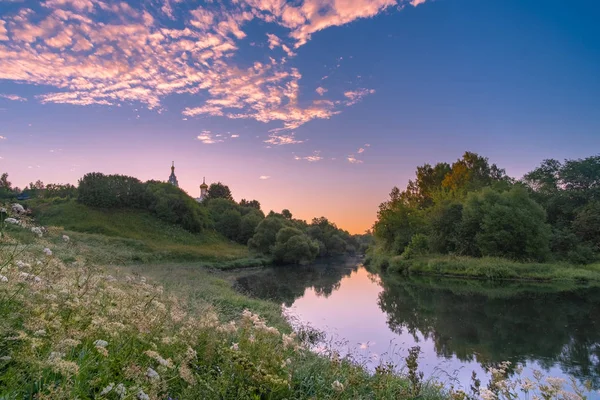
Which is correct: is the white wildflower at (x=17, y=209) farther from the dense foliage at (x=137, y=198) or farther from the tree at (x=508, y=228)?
the dense foliage at (x=137, y=198)

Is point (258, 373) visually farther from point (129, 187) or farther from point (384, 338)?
point (129, 187)

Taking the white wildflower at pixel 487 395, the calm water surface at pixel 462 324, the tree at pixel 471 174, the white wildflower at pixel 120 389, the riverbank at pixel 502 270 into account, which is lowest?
the calm water surface at pixel 462 324

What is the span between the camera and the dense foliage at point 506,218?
35.4 meters

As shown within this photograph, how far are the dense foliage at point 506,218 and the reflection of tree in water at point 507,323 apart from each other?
11197 millimetres

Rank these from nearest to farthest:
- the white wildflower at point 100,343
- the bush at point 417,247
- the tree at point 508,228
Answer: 1. the white wildflower at point 100,343
2. the tree at point 508,228
3. the bush at point 417,247

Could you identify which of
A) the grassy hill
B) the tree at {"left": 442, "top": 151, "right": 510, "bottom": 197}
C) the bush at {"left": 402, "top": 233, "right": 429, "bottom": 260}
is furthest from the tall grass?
the grassy hill

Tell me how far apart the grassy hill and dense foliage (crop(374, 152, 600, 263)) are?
74.5 feet

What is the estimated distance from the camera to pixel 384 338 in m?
13.6

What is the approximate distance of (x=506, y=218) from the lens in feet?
116

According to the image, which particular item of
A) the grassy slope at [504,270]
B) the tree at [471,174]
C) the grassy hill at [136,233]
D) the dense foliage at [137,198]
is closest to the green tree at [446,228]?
the grassy slope at [504,270]

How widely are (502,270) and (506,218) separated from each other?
6.69 m

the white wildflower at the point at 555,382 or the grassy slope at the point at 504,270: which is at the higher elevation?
the grassy slope at the point at 504,270

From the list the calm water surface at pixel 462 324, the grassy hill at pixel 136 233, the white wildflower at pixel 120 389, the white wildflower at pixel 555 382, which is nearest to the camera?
the white wildflower at pixel 120 389

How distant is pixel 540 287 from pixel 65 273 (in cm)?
3059
